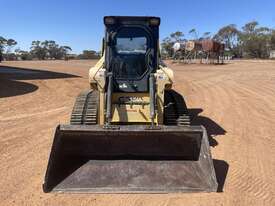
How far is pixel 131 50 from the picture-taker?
7547 millimetres

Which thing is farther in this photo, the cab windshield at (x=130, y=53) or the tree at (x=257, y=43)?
the tree at (x=257, y=43)

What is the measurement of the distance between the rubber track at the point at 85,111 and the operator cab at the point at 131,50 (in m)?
0.63

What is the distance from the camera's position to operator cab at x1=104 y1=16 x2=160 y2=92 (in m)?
7.33

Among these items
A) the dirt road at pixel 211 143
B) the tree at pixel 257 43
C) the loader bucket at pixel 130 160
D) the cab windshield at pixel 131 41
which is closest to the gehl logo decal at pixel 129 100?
the cab windshield at pixel 131 41

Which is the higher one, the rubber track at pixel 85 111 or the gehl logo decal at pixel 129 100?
the gehl logo decal at pixel 129 100

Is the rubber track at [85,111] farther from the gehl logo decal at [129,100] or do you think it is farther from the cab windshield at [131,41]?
the cab windshield at [131,41]

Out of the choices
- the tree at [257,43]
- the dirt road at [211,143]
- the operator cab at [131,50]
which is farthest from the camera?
the tree at [257,43]

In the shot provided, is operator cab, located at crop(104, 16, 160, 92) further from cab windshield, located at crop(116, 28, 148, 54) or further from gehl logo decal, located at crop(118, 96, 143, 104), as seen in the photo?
gehl logo decal, located at crop(118, 96, 143, 104)

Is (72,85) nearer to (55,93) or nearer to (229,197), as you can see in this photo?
(55,93)

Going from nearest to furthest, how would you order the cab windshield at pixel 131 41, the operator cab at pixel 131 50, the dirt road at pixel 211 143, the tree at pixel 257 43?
the dirt road at pixel 211 143
the operator cab at pixel 131 50
the cab windshield at pixel 131 41
the tree at pixel 257 43

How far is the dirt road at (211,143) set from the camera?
5324mm

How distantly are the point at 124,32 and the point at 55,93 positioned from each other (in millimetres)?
8314

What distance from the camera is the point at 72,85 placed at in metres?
17.7

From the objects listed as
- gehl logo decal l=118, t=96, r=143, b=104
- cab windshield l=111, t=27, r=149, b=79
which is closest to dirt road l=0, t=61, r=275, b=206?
gehl logo decal l=118, t=96, r=143, b=104
